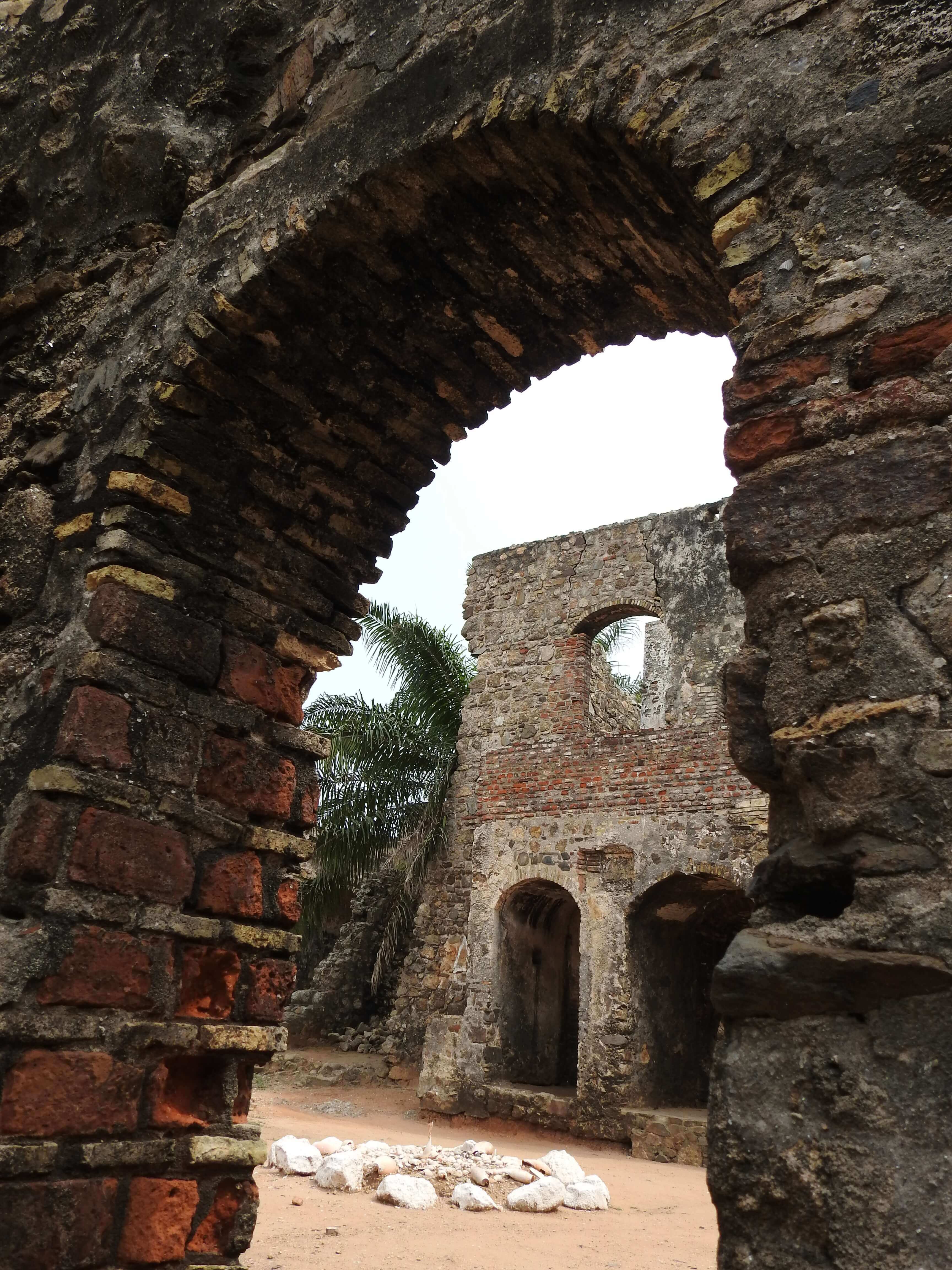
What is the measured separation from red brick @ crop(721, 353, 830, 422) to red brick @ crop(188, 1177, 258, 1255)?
2.58 meters

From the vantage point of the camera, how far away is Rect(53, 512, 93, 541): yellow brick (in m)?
3.23

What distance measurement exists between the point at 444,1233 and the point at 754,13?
19.1 ft

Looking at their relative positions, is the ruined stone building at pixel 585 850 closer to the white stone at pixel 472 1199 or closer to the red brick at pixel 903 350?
the white stone at pixel 472 1199

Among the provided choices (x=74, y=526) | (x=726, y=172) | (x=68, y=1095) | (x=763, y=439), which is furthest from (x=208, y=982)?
(x=726, y=172)

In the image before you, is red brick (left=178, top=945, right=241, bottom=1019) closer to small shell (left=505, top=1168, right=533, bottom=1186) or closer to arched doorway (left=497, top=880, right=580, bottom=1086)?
small shell (left=505, top=1168, right=533, bottom=1186)

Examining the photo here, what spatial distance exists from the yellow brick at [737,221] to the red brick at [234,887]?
233 centimetres

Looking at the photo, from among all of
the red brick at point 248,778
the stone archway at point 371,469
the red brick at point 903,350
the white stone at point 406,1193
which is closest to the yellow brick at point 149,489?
the stone archway at point 371,469

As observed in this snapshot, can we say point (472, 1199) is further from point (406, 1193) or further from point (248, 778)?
point (248, 778)

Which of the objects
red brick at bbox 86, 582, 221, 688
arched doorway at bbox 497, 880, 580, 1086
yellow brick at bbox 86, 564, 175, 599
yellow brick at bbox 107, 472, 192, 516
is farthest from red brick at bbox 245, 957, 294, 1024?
arched doorway at bbox 497, 880, 580, 1086

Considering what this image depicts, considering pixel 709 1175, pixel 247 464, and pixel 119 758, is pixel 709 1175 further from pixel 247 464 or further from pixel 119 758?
pixel 247 464

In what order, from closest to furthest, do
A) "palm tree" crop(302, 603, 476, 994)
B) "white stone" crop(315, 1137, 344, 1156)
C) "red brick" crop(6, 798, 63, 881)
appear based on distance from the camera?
"red brick" crop(6, 798, 63, 881), "white stone" crop(315, 1137, 344, 1156), "palm tree" crop(302, 603, 476, 994)

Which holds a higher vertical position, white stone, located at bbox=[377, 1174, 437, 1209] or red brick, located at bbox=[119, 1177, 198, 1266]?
red brick, located at bbox=[119, 1177, 198, 1266]

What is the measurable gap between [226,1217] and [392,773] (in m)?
11.0

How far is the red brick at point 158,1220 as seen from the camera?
273cm
